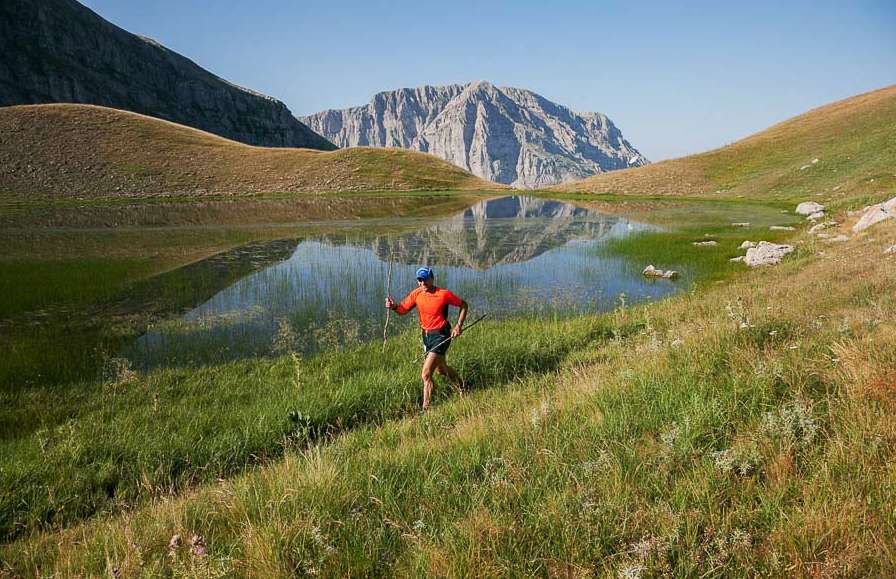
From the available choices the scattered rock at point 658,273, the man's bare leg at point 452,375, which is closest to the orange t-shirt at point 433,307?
the man's bare leg at point 452,375

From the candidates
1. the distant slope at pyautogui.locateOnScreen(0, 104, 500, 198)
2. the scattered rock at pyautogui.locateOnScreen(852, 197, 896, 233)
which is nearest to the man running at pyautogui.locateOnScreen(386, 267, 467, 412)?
the scattered rock at pyautogui.locateOnScreen(852, 197, 896, 233)

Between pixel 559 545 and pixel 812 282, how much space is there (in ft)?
45.5

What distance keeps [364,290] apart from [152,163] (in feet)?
315

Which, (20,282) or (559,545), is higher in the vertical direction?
(20,282)

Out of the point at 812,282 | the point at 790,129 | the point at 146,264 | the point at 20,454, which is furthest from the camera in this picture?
the point at 790,129

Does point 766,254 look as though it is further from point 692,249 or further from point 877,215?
point 877,215

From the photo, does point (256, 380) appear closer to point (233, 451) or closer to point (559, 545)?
point (233, 451)

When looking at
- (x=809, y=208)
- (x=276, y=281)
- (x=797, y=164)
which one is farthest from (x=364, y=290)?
(x=797, y=164)

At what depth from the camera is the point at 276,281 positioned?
861 inches

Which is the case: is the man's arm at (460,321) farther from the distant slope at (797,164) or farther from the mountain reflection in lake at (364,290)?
the distant slope at (797,164)

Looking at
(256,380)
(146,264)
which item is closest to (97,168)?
(146,264)

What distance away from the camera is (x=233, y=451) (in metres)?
7.98

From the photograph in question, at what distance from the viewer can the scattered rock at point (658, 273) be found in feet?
72.3

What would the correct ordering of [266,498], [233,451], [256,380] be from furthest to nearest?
[256,380] < [233,451] < [266,498]
